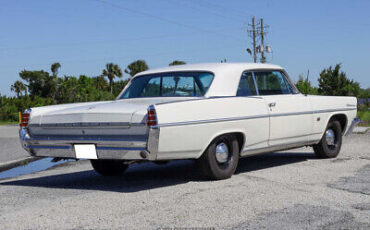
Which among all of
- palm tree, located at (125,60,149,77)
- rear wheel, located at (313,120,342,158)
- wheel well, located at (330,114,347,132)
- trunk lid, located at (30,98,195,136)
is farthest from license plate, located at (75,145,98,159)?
palm tree, located at (125,60,149,77)

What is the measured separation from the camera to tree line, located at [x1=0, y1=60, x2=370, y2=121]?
44719 millimetres

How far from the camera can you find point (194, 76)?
257 inches

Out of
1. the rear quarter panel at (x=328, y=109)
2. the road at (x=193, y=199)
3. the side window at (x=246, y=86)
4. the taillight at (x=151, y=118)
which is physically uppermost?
the side window at (x=246, y=86)

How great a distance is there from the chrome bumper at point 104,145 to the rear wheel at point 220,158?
0.82m

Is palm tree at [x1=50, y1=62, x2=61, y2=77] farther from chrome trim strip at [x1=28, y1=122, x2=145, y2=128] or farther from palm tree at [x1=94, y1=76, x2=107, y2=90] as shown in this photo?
Answer: chrome trim strip at [x1=28, y1=122, x2=145, y2=128]

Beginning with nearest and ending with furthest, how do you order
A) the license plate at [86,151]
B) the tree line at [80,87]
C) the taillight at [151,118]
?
1. the taillight at [151,118]
2. the license plate at [86,151]
3. the tree line at [80,87]

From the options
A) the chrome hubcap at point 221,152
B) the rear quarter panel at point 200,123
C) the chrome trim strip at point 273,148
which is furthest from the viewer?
the chrome trim strip at point 273,148

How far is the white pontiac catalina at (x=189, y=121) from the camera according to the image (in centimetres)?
539

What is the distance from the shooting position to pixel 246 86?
682 centimetres

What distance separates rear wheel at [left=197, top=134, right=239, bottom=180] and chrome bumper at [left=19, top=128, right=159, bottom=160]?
82 cm

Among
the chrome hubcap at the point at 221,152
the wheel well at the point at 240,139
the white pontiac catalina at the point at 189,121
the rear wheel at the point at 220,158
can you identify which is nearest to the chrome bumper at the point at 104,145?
the white pontiac catalina at the point at 189,121

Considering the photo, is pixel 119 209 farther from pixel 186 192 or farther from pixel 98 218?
pixel 186 192

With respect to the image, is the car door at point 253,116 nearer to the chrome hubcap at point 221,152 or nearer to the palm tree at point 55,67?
the chrome hubcap at point 221,152

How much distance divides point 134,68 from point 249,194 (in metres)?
77.2
